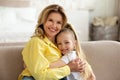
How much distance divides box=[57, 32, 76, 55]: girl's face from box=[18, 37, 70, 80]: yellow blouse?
0.08 m

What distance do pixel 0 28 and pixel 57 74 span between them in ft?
8.74

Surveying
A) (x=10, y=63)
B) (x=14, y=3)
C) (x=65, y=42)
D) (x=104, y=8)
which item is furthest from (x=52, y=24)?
(x=104, y=8)

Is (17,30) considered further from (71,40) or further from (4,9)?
(71,40)

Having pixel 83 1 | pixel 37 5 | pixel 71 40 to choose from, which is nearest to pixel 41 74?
pixel 71 40

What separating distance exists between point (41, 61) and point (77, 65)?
23cm

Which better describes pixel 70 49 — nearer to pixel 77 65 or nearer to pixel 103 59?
pixel 77 65

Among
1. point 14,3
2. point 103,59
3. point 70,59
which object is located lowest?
point 103,59

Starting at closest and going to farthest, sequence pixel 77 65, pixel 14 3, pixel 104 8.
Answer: pixel 77 65
pixel 14 3
pixel 104 8

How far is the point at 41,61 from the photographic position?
1.46m

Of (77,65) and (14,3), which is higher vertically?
(14,3)

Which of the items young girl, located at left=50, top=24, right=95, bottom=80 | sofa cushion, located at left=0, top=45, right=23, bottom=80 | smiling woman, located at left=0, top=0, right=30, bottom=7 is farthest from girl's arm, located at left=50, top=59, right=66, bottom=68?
smiling woman, located at left=0, top=0, right=30, bottom=7

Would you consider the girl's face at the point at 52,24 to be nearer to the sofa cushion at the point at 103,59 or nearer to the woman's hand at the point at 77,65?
the woman's hand at the point at 77,65

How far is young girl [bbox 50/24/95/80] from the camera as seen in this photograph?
1.59 metres

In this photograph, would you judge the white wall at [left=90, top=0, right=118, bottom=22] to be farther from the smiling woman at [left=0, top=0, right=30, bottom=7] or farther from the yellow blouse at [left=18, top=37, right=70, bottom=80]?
the yellow blouse at [left=18, top=37, right=70, bottom=80]
